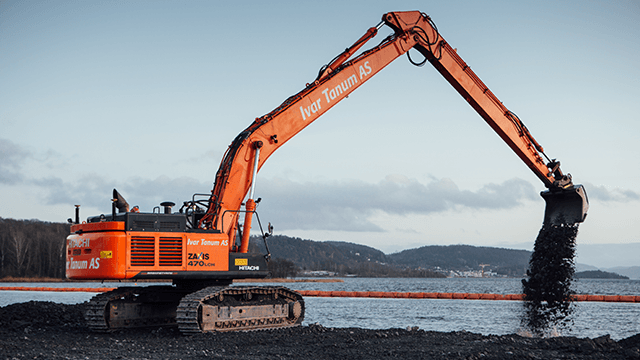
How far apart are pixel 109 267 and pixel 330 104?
6387 millimetres

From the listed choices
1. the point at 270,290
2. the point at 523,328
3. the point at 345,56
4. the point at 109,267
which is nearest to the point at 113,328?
the point at 109,267

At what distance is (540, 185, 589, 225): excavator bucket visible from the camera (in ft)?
48.6

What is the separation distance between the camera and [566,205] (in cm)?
1518

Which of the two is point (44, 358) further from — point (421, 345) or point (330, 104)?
point (330, 104)

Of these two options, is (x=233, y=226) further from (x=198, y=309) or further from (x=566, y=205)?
(x=566, y=205)

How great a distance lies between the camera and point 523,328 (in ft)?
49.5

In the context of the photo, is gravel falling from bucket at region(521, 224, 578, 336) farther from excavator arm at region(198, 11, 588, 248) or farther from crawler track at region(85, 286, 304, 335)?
crawler track at region(85, 286, 304, 335)

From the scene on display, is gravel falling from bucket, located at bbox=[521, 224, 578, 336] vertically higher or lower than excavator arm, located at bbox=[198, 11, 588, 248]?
lower

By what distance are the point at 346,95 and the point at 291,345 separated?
634 centimetres

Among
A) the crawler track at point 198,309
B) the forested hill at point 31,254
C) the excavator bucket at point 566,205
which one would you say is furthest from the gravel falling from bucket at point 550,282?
the forested hill at point 31,254

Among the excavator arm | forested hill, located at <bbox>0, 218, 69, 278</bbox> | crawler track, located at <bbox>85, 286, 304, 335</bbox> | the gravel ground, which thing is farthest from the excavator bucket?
forested hill, located at <bbox>0, 218, 69, 278</bbox>

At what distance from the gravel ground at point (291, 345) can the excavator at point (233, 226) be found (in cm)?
63

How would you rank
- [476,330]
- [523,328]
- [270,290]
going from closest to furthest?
[270,290] < [523,328] < [476,330]

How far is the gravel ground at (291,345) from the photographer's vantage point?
377 inches
